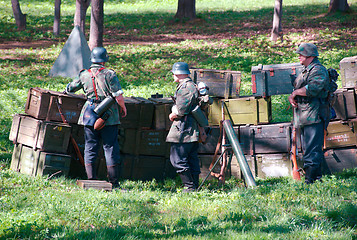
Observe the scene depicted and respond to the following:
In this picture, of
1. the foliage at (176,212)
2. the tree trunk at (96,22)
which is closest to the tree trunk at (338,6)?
the tree trunk at (96,22)

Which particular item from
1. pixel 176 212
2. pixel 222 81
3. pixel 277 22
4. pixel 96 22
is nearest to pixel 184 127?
pixel 176 212

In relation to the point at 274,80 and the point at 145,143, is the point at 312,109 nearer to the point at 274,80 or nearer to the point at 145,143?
the point at 274,80

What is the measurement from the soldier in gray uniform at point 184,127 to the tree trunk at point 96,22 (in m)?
11.4

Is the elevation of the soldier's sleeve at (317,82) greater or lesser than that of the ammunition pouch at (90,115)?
greater

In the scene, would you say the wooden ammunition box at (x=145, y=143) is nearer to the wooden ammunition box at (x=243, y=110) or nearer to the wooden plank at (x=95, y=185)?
the wooden ammunition box at (x=243, y=110)

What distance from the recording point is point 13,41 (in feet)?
82.8

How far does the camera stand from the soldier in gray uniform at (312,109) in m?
6.93

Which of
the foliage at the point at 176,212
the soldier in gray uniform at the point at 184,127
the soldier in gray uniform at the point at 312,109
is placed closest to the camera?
the foliage at the point at 176,212

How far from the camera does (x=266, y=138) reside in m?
8.18

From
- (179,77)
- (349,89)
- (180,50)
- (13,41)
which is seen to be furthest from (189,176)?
(13,41)

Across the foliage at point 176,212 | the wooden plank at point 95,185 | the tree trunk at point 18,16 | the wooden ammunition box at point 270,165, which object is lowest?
the foliage at point 176,212

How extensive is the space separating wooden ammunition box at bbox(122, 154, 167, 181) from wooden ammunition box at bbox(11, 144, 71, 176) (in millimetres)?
1115

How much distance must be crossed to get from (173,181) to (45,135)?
241cm

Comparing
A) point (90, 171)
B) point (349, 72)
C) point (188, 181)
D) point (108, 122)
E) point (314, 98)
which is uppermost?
point (349, 72)
